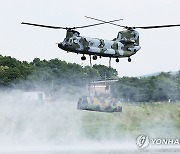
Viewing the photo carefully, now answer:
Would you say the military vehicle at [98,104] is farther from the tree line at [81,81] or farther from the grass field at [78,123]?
the grass field at [78,123]

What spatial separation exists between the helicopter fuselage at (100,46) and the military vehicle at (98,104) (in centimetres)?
319

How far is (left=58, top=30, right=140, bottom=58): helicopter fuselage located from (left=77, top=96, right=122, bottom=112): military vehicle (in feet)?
10.5

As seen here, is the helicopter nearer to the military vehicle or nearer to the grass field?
the military vehicle

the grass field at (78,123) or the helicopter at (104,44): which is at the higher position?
the helicopter at (104,44)

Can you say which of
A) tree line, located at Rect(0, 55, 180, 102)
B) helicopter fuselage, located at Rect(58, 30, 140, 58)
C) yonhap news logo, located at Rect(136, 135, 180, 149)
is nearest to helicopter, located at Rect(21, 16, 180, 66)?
helicopter fuselage, located at Rect(58, 30, 140, 58)

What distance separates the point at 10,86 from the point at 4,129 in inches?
597

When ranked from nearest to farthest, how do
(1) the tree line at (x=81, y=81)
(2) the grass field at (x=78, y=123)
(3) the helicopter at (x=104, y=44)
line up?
(3) the helicopter at (x=104, y=44) < (2) the grass field at (x=78, y=123) < (1) the tree line at (x=81, y=81)

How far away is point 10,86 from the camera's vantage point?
71.2 metres

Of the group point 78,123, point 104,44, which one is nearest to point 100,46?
point 104,44

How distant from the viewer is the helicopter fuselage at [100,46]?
138 ft

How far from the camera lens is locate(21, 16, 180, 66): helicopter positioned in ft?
138

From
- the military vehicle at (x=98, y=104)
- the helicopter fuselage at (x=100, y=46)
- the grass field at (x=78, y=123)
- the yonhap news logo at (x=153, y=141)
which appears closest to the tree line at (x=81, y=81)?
the grass field at (x=78, y=123)

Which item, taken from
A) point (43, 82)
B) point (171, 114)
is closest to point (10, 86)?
point (43, 82)

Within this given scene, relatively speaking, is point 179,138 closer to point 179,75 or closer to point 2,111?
point 179,75
